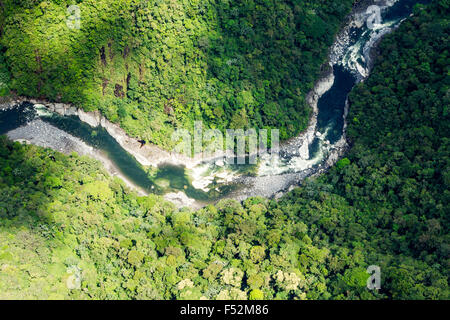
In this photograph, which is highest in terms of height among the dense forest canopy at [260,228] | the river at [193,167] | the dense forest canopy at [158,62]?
the dense forest canopy at [158,62]

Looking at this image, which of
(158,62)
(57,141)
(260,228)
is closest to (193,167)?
(158,62)

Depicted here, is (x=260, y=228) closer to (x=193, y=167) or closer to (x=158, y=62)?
(x=193, y=167)

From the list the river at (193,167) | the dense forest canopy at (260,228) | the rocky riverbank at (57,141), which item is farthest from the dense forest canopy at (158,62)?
the dense forest canopy at (260,228)

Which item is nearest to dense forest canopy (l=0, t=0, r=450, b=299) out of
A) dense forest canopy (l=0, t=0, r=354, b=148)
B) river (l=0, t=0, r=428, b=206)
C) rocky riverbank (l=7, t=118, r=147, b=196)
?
river (l=0, t=0, r=428, b=206)

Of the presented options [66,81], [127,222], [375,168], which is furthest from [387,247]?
[66,81]

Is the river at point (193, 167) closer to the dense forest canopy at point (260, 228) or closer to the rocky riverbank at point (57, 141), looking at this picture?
the rocky riverbank at point (57, 141)

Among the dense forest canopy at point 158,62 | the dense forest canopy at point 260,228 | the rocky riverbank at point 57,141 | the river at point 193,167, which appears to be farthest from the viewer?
the river at point 193,167
